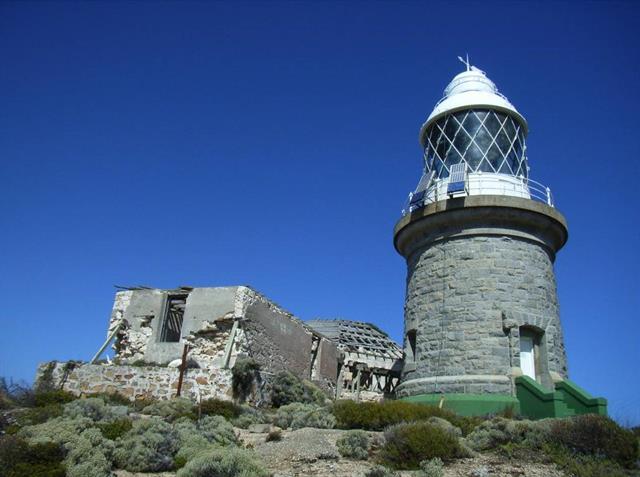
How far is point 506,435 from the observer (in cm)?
962

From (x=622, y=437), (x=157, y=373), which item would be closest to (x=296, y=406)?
(x=157, y=373)

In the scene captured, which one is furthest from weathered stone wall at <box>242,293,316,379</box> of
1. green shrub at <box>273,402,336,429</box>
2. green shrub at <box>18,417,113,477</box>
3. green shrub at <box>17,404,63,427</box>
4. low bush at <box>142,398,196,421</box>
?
green shrub at <box>18,417,113,477</box>

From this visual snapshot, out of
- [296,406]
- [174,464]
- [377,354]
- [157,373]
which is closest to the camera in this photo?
[174,464]

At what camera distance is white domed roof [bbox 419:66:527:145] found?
1686 cm

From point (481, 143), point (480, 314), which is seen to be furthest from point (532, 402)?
point (481, 143)

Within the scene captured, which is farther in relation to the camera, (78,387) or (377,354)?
(377,354)

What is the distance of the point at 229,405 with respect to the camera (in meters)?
12.7

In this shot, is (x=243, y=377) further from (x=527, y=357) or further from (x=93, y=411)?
(x=527, y=357)

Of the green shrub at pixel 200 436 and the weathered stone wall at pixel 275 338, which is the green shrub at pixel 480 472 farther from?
the weathered stone wall at pixel 275 338

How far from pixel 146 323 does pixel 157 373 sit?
101 inches

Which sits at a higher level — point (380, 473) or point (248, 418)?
point (248, 418)

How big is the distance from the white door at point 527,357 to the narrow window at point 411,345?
307cm

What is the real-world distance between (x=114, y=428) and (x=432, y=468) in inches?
218

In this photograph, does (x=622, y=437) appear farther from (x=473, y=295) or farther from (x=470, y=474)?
(x=473, y=295)
